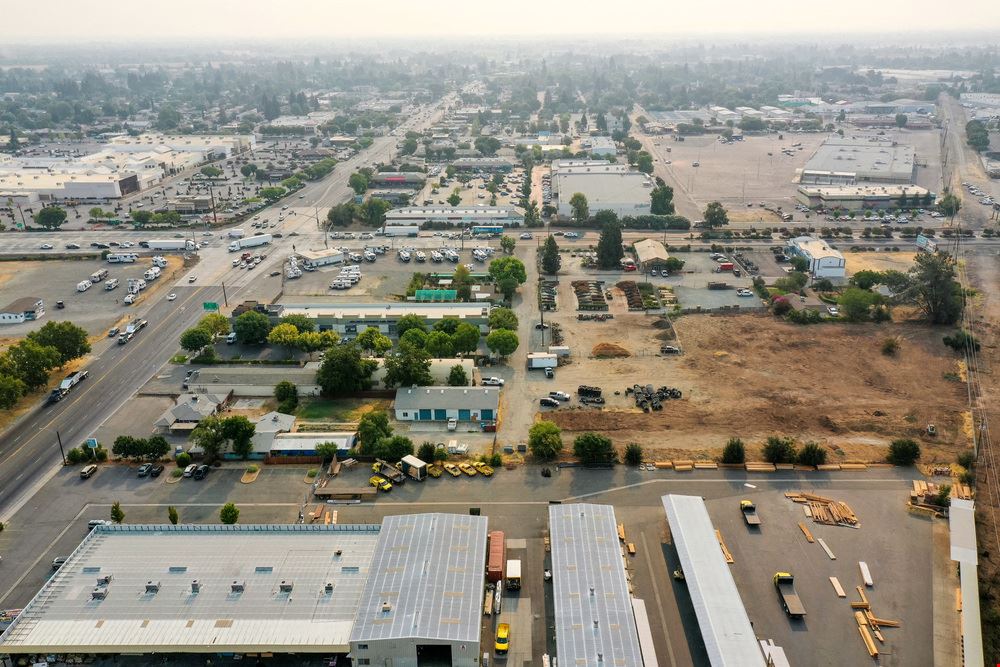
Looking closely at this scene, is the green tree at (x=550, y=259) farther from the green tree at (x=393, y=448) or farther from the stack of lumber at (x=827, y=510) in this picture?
the stack of lumber at (x=827, y=510)

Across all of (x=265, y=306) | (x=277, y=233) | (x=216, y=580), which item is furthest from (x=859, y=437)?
(x=277, y=233)

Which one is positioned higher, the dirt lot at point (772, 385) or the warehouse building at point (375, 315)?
the warehouse building at point (375, 315)

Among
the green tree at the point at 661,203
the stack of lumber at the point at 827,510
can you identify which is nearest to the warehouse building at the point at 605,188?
the green tree at the point at 661,203

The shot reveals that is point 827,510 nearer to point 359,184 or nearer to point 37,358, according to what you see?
point 37,358

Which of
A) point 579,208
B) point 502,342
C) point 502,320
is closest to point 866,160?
point 579,208

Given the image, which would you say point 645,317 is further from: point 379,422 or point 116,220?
point 116,220
